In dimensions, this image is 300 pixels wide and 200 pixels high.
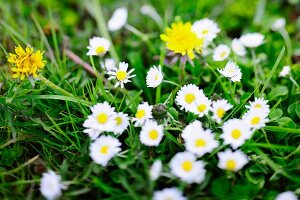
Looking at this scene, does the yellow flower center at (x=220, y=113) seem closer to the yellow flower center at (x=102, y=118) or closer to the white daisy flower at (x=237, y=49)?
the yellow flower center at (x=102, y=118)

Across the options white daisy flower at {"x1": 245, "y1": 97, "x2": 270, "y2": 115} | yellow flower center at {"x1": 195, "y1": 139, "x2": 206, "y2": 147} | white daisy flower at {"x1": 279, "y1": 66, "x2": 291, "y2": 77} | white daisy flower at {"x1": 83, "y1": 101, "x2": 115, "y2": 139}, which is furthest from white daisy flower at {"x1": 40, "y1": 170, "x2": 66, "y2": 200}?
white daisy flower at {"x1": 279, "y1": 66, "x2": 291, "y2": 77}

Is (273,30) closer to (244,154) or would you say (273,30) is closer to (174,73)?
(174,73)

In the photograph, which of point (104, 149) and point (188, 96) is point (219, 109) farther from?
point (104, 149)

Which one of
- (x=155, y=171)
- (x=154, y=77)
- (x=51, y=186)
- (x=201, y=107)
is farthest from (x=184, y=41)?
(x=51, y=186)

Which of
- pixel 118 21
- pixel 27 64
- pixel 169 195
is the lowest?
pixel 169 195

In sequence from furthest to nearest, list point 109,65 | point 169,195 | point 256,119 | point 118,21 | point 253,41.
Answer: point 118,21 → point 253,41 → point 109,65 → point 256,119 → point 169,195

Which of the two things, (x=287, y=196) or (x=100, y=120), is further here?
(x=100, y=120)

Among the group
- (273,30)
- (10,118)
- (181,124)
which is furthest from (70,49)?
(273,30)
